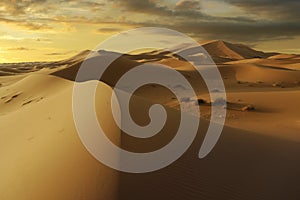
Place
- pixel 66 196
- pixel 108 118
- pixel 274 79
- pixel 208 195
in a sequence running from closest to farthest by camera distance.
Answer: pixel 66 196
pixel 208 195
pixel 108 118
pixel 274 79

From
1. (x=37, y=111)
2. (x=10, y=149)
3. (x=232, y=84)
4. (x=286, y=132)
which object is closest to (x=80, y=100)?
(x=37, y=111)

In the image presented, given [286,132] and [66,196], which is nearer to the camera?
[66,196]

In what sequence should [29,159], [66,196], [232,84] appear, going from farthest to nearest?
[232,84], [29,159], [66,196]

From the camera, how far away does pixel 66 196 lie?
468 centimetres

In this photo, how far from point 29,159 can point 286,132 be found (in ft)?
23.8

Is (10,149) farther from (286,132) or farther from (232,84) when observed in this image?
(232,84)

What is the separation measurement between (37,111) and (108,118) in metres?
3.97

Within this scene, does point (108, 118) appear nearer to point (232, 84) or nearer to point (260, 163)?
point (260, 163)

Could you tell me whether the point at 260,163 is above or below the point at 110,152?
below

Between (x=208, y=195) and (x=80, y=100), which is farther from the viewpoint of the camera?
(x=80, y=100)

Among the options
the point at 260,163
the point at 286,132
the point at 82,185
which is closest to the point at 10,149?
the point at 82,185

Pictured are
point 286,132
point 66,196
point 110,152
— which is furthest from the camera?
point 286,132

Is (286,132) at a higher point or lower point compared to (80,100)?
lower

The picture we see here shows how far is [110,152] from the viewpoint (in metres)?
5.82
